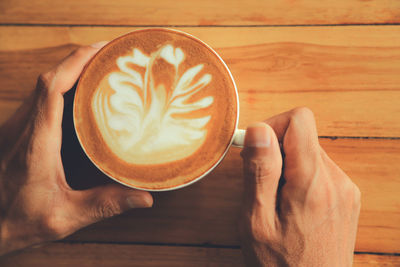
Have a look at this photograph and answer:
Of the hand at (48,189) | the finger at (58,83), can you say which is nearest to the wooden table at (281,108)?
the hand at (48,189)

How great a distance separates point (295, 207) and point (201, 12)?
60 cm

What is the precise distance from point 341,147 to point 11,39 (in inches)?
40.9

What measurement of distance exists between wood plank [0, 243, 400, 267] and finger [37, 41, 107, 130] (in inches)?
15.3

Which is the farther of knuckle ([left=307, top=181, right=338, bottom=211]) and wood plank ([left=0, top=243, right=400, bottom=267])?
wood plank ([left=0, top=243, right=400, bottom=267])

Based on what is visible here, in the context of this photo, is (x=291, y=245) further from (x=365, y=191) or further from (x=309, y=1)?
(x=309, y=1)

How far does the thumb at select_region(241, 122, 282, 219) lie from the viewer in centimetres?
61

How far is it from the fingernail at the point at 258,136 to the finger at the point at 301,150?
0.12 meters

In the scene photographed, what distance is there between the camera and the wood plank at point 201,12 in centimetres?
83

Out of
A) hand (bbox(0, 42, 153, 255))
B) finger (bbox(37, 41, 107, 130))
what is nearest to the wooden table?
hand (bbox(0, 42, 153, 255))

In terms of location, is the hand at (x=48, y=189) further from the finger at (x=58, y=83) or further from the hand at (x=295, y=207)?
the hand at (x=295, y=207)

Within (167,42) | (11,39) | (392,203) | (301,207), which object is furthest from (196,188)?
(11,39)

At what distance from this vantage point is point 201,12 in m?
0.84

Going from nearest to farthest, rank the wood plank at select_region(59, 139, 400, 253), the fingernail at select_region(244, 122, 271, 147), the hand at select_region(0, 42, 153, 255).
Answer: the fingernail at select_region(244, 122, 271, 147)
the hand at select_region(0, 42, 153, 255)
the wood plank at select_region(59, 139, 400, 253)

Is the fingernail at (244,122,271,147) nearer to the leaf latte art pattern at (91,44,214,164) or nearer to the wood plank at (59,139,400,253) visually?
the leaf latte art pattern at (91,44,214,164)
